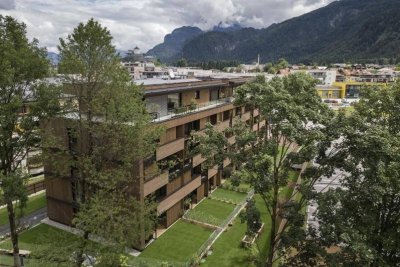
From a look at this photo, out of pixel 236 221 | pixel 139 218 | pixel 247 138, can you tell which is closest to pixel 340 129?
pixel 247 138

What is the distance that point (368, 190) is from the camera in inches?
596

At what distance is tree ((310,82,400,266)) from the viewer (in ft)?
47.0

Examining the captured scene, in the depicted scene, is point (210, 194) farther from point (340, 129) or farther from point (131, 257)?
point (340, 129)

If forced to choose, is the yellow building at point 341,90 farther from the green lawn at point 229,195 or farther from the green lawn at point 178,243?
the green lawn at point 178,243

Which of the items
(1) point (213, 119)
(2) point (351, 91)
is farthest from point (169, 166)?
(2) point (351, 91)

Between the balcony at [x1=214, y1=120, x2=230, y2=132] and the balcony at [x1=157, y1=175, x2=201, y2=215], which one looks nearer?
the balcony at [x1=157, y1=175, x2=201, y2=215]

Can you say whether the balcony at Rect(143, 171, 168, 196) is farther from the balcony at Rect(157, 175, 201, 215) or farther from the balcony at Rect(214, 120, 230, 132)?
the balcony at Rect(214, 120, 230, 132)

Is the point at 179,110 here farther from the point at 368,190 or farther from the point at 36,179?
the point at 36,179

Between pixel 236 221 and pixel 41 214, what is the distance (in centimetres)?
2125

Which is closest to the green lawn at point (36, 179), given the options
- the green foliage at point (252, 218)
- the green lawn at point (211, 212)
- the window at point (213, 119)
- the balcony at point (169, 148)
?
the green lawn at point (211, 212)

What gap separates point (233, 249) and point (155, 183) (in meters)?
9.30

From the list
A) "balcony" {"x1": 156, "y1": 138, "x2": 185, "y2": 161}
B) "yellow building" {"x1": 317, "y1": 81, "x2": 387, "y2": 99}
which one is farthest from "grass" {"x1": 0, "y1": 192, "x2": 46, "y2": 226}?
"yellow building" {"x1": 317, "y1": 81, "x2": 387, "y2": 99}

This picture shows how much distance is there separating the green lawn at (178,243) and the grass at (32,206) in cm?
1541

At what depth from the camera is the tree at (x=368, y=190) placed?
47.0 ft
